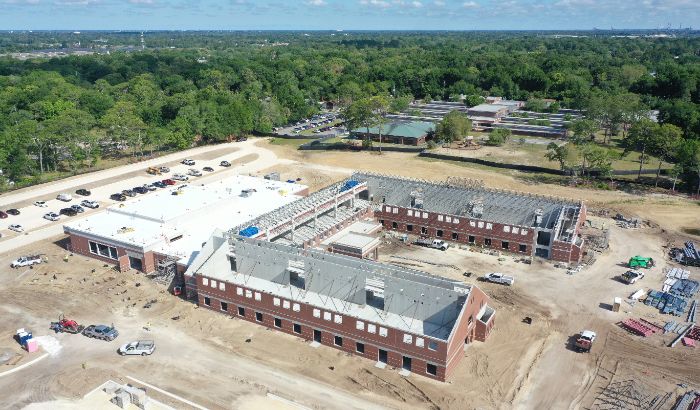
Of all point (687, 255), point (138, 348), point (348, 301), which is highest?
point (348, 301)

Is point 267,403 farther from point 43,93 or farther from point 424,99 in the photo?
point 424,99

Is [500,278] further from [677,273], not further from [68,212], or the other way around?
[68,212]

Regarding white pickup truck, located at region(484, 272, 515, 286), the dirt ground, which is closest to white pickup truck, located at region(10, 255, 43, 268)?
the dirt ground

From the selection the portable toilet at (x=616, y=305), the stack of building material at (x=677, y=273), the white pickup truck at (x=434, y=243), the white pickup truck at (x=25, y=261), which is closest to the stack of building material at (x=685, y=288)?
the stack of building material at (x=677, y=273)

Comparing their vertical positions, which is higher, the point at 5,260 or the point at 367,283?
the point at 367,283

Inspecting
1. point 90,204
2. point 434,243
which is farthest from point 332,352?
point 90,204

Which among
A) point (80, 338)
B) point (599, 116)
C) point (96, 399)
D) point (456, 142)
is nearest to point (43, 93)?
point (456, 142)
